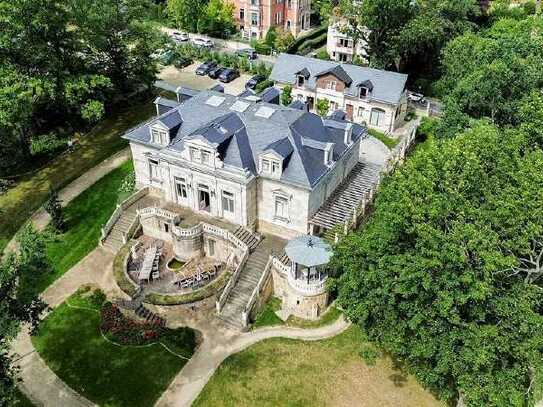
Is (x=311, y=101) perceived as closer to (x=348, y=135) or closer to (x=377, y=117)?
(x=377, y=117)

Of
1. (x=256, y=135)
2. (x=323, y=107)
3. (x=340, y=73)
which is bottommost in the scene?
(x=323, y=107)

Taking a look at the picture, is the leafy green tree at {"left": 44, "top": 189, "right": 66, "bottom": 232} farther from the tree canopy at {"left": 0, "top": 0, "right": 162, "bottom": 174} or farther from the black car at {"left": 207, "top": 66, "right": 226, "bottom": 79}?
the black car at {"left": 207, "top": 66, "right": 226, "bottom": 79}

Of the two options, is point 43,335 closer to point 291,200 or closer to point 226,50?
point 291,200

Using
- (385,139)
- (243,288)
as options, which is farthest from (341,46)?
(243,288)

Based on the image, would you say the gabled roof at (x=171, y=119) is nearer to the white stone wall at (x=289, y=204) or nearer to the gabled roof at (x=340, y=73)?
the white stone wall at (x=289, y=204)

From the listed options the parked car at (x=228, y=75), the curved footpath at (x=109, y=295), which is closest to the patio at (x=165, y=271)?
the curved footpath at (x=109, y=295)

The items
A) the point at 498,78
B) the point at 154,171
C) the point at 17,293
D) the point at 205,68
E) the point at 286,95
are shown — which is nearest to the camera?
the point at 17,293

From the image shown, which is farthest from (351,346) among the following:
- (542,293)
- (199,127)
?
(199,127)
